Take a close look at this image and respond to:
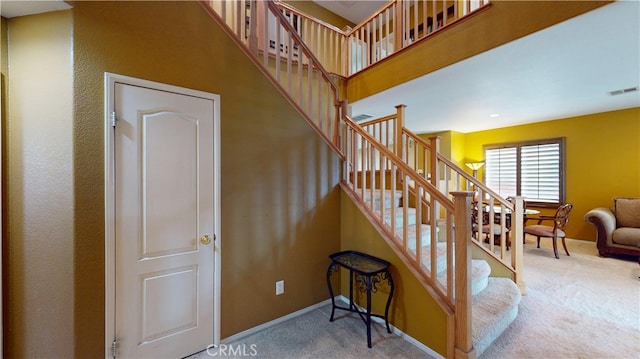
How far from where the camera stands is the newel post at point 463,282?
5.74ft

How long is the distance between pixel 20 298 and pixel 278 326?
178 cm

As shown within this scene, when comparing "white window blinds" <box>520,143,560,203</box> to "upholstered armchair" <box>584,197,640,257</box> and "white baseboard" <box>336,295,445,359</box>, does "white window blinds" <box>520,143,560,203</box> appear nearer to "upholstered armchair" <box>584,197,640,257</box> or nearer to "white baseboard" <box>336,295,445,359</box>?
"upholstered armchair" <box>584,197,640,257</box>

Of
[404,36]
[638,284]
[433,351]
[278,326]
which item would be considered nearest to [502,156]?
[638,284]

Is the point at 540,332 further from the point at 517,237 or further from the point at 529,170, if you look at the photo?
the point at 529,170

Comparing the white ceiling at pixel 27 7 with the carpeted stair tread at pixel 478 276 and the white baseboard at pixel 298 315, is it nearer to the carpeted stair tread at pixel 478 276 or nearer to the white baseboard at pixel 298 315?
the white baseboard at pixel 298 315

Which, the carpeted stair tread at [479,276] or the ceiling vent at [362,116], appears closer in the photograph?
the carpeted stair tread at [479,276]

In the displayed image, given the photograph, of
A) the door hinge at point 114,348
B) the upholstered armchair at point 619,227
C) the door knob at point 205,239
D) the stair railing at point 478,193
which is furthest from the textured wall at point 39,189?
the upholstered armchair at point 619,227

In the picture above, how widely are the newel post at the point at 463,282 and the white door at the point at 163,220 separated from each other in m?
1.83

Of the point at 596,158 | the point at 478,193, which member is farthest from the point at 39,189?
the point at 596,158

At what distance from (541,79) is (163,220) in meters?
4.48

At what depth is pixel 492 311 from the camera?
2174 mm

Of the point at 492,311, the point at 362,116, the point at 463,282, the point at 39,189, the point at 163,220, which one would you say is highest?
the point at 362,116

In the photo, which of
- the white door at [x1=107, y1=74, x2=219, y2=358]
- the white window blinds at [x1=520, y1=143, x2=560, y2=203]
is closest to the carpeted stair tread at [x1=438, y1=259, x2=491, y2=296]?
the white door at [x1=107, y1=74, x2=219, y2=358]

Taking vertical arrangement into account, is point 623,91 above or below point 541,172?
above
